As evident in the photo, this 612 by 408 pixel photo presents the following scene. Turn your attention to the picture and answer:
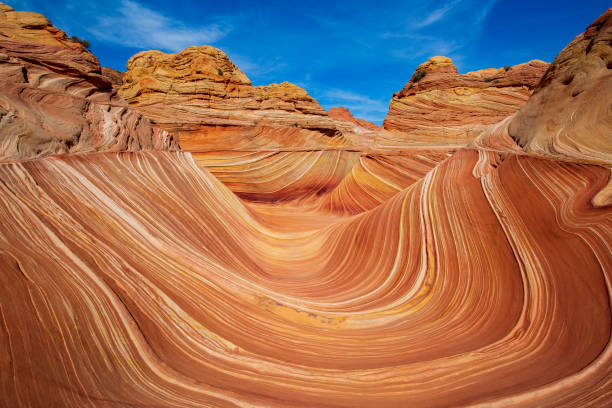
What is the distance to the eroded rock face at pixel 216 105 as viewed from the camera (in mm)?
9867

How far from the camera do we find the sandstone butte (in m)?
1.39

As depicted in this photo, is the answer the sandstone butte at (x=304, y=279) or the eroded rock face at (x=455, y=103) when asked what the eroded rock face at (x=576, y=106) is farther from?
the eroded rock face at (x=455, y=103)

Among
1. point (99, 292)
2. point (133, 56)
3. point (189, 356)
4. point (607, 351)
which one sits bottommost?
point (189, 356)

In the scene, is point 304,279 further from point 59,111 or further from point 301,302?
point 59,111

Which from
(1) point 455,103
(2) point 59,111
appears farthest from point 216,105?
(1) point 455,103

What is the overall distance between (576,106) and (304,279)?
375cm

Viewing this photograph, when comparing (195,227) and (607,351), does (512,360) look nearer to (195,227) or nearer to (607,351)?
(607,351)

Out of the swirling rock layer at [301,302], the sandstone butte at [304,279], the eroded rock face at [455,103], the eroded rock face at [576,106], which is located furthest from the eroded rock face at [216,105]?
the eroded rock face at [576,106]

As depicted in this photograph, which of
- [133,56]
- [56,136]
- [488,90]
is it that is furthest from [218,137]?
[488,90]

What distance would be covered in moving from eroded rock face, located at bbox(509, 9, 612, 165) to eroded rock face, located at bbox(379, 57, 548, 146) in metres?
4.45

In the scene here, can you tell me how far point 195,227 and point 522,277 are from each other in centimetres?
308

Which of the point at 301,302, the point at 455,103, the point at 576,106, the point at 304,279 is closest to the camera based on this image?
the point at 301,302

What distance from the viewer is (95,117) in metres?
3.97

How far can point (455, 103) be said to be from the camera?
9.34 meters
